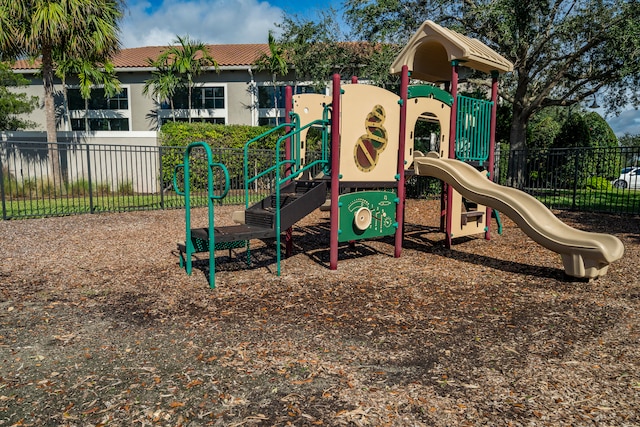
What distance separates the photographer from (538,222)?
5.73 meters

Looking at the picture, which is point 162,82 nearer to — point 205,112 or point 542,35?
point 205,112

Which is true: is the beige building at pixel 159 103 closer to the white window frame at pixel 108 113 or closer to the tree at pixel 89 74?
the white window frame at pixel 108 113

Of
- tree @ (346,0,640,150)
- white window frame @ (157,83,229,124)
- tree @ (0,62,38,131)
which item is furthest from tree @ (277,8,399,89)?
tree @ (0,62,38,131)

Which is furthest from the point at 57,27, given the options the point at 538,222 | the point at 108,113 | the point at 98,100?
the point at 538,222

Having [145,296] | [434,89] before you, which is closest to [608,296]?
[434,89]

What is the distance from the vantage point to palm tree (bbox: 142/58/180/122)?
871 inches

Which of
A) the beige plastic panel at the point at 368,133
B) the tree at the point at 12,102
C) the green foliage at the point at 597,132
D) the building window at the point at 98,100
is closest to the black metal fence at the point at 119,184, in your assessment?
the tree at the point at 12,102

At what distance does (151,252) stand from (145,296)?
2423mm

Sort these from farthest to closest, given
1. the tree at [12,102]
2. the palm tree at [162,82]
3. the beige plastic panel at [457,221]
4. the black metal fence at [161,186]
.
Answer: the palm tree at [162,82] → the tree at [12,102] → the black metal fence at [161,186] → the beige plastic panel at [457,221]

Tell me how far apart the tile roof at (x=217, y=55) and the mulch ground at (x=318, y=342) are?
19389 millimetres

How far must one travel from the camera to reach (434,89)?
704cm

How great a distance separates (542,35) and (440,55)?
697 centimetres

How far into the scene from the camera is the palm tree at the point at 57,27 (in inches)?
557

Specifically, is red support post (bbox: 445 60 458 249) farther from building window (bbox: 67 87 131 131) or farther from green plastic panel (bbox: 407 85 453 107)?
building window (bbox: 67 87 131 131)
